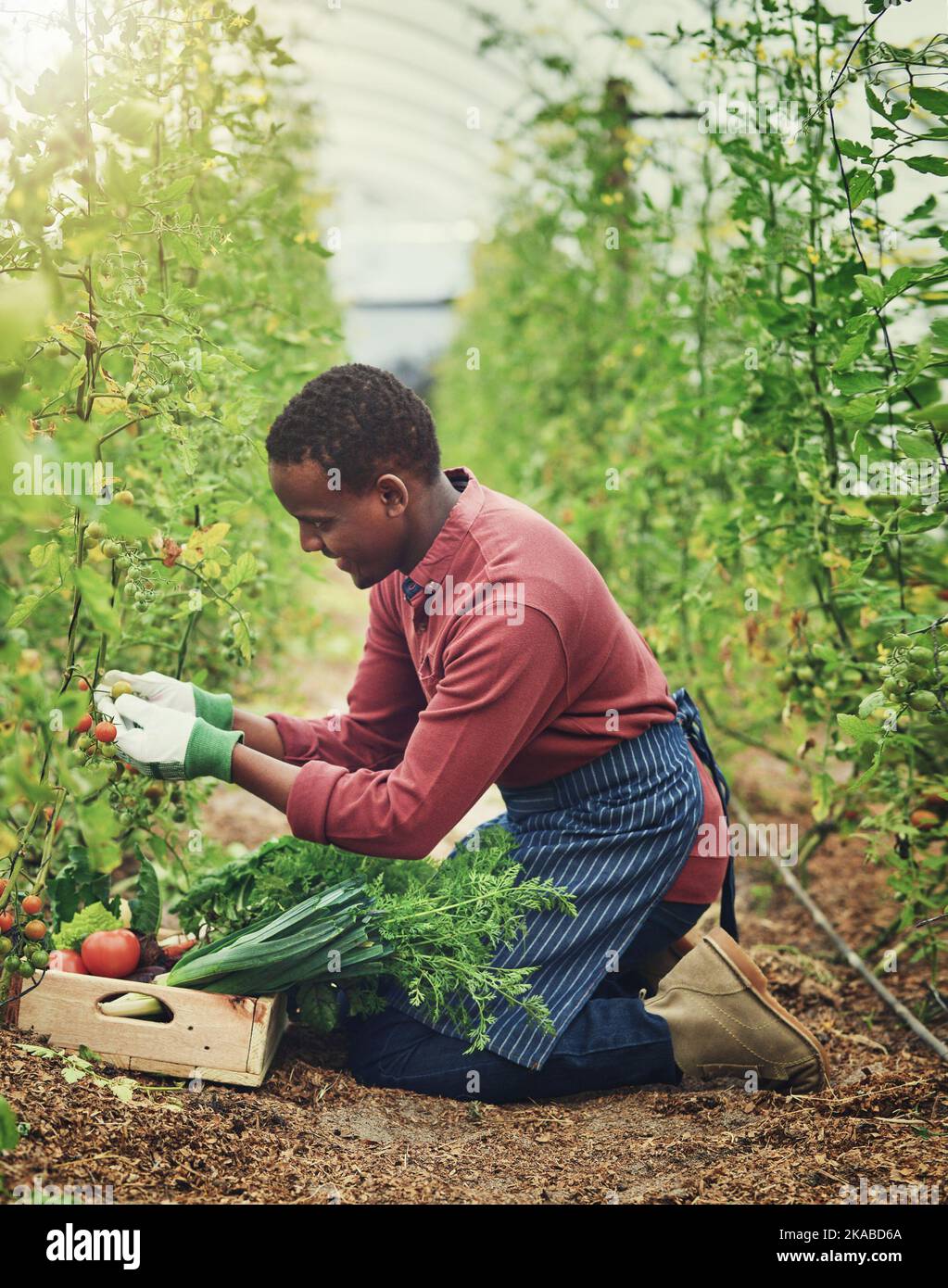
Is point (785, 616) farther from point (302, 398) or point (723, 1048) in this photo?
point (302, 398)

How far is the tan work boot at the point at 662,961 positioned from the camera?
227cm

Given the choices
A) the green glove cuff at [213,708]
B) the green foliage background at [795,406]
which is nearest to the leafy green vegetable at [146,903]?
the green glove cuff at [213,708]

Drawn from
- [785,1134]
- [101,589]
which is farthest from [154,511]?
[785,1134]

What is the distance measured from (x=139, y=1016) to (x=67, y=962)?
0.18m

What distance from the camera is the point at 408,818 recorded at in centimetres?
191

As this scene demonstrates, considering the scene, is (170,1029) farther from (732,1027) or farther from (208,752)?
(732,1027)

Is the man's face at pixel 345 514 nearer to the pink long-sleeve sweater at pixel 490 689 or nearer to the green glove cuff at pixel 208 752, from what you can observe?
the pink long-sleeve sweater at pixel 490 689

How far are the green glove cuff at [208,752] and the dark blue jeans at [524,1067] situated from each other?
59cm

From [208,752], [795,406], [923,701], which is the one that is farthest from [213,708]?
[795,406]

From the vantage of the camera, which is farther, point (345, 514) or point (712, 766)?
point (712, 766)

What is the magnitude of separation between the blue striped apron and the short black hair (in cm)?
67

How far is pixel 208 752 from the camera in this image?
1.89m
